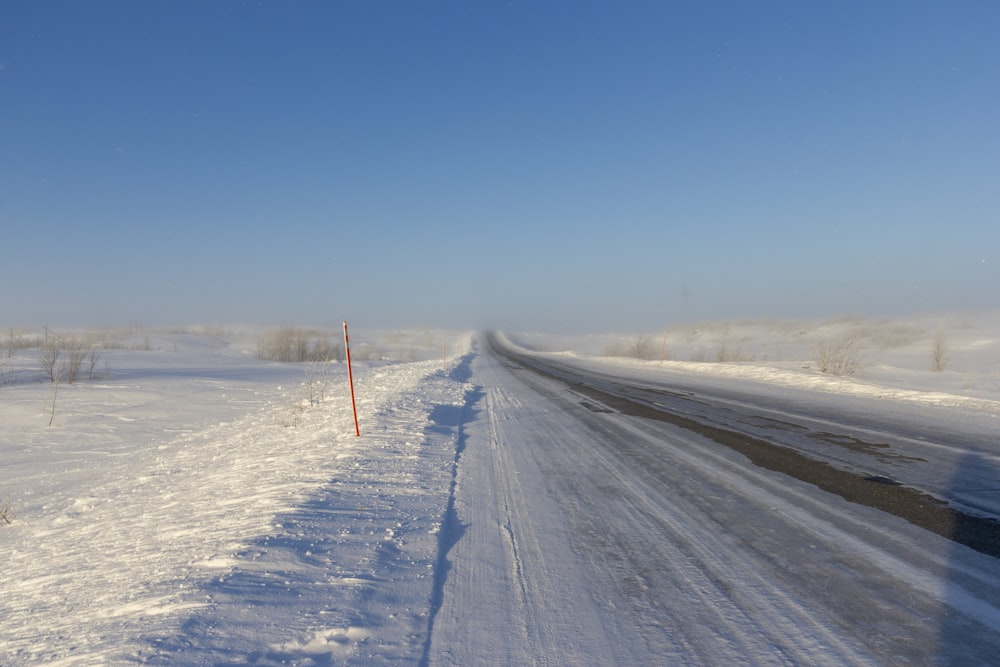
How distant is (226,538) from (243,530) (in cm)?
18

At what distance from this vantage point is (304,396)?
1630 cm


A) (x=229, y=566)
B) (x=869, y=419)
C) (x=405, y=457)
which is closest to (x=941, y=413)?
(x=869, y=419)

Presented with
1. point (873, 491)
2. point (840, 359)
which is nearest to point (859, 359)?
point (840, 359)

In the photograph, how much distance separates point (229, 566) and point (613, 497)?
3.76 metres

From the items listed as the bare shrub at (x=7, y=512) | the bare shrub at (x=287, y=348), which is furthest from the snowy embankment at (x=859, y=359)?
the bare shrub at (x=287, y=348)

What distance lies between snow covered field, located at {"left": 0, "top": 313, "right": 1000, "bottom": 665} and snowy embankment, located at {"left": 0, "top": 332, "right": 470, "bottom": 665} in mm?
18

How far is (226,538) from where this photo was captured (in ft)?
14.5

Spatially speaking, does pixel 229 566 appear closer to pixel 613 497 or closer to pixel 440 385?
pixel 613 497

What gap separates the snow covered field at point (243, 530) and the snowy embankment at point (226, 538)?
18 mm

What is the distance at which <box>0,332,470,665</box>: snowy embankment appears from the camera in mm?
2969

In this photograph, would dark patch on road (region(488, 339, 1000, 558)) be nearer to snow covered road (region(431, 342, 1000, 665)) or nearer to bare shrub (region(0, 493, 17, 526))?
snow covered road (region(431, 342, 1000, 665))

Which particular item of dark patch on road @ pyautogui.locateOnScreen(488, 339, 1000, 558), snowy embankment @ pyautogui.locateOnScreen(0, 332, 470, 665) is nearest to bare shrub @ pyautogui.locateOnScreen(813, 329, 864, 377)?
dark patch on road @ pyautogui.locateOnScreen(488, 339, 1000, 558)

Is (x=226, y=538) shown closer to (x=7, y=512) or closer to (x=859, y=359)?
(x=7, y=512)

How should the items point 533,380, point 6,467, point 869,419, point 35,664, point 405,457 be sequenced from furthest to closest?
point 533,380 < point 869,419 < point 6,467 < point 405,457 < point 35,664
